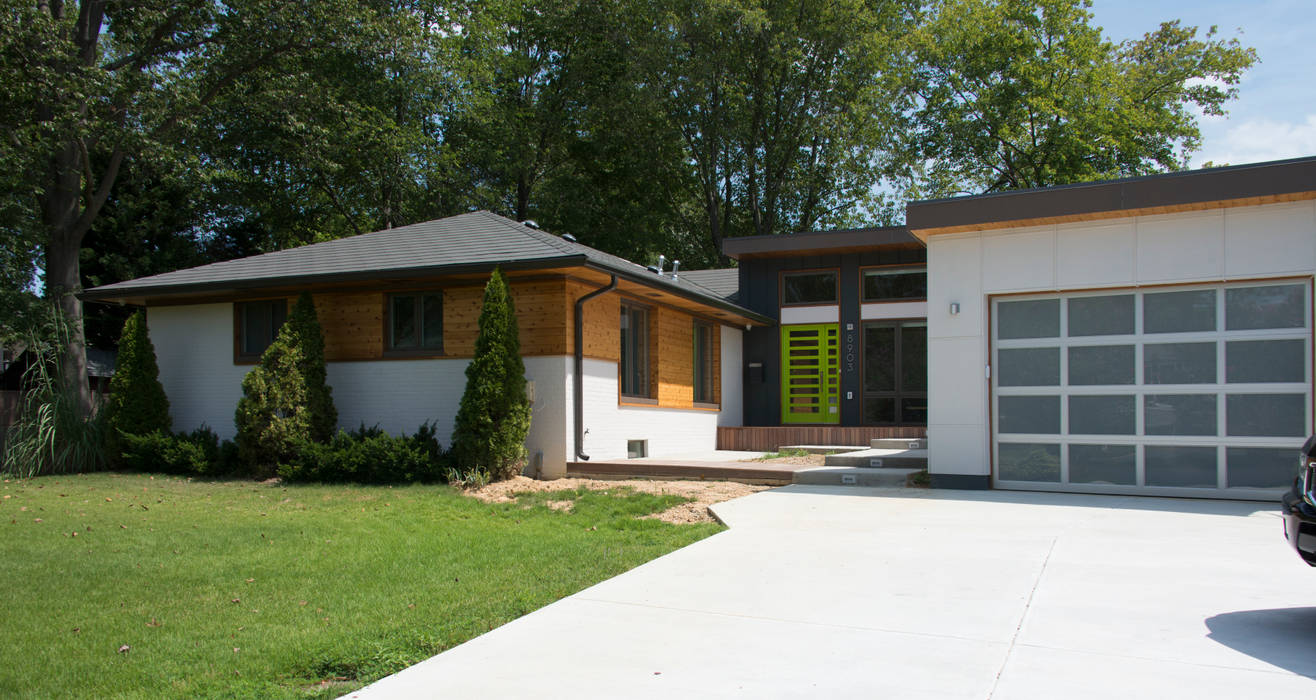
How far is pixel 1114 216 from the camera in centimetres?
1017

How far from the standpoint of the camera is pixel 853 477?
11.4 meters

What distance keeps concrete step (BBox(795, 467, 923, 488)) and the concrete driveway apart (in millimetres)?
3374

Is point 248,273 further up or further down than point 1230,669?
further up

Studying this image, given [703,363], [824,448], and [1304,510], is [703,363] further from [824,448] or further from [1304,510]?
[1304,510]

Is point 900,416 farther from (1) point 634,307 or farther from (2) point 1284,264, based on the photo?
(2) point 1284,264

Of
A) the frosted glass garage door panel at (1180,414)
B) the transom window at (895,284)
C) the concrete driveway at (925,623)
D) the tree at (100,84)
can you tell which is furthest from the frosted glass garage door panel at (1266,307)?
the tree at (100,84)

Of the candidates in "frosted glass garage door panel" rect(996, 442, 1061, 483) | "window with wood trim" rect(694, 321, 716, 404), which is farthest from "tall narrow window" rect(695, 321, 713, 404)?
"frosted glass garage door panel" rect(996, 442, 1061, 483)

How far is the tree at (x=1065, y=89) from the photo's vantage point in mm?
28094

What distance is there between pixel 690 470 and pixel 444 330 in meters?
4.31

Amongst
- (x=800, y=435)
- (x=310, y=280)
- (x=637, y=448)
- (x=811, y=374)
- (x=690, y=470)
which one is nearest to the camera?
(x=690, y=470)

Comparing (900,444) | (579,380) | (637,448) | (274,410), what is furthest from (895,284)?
(274,410)

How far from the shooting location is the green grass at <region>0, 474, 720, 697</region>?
4152mm

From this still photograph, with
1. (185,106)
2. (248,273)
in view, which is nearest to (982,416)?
(248,273)

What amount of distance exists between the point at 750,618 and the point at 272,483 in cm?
942
